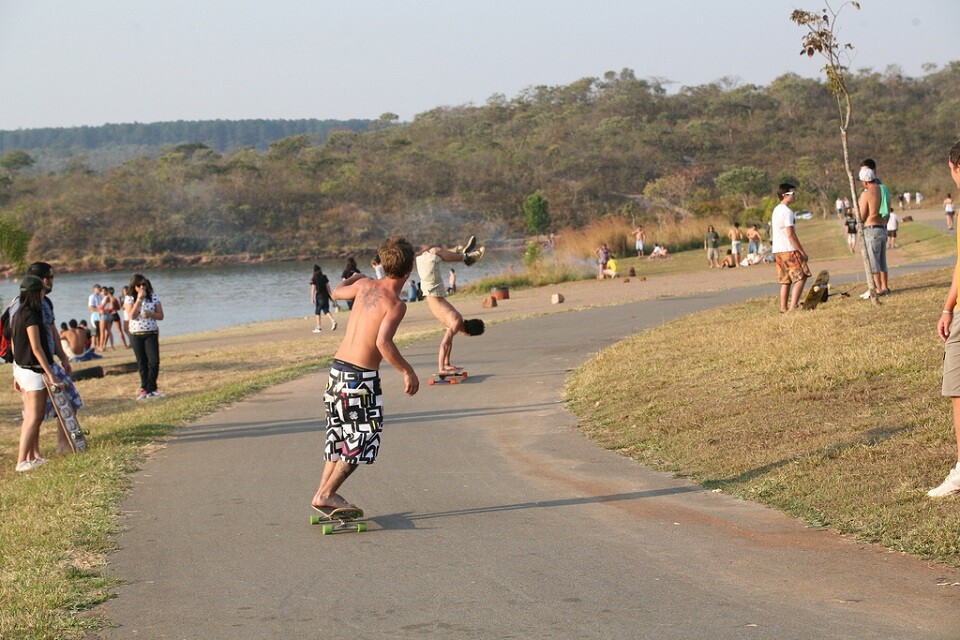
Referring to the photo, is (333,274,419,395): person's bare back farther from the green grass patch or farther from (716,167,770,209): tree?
(716,167,770,209): tree

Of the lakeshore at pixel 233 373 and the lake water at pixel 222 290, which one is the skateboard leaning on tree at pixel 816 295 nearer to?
the lakeshore at pixel 233 373

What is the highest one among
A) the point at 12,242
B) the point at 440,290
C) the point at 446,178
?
the point at 446,178

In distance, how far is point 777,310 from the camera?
15711mm

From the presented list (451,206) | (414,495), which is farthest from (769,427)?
(451,206)

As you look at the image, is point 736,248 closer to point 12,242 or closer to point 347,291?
point 12,242

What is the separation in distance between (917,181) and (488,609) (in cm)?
8250

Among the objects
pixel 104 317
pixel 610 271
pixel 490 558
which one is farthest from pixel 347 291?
pixel 610 271

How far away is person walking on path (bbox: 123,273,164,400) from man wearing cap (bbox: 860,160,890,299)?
922cm

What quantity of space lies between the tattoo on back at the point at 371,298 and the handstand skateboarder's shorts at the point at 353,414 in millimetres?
369

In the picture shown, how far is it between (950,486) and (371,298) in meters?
3.44

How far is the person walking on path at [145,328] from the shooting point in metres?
15.2

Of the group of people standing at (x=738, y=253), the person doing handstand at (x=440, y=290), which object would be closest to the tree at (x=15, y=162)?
the group of people standing at (x=738, y=253)

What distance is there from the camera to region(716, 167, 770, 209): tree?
74.5 meters

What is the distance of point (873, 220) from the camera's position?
14.8 meters
